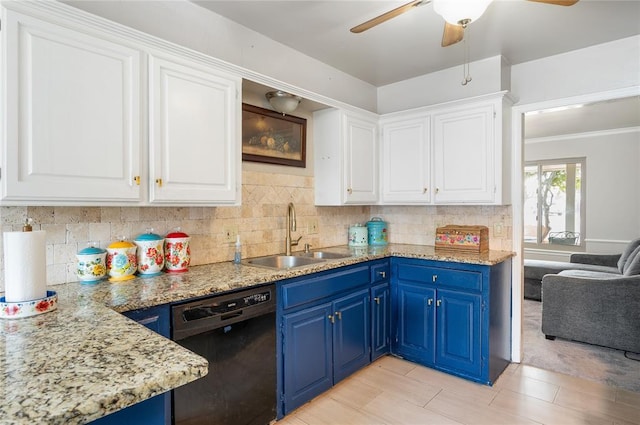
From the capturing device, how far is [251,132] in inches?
107

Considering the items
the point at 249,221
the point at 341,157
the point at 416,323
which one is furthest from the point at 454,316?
the point at 249,221

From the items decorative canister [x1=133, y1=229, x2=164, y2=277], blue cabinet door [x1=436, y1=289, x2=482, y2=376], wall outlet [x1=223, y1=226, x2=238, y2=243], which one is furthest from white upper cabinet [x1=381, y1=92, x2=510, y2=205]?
decorative canister [x1=133, y1=229, x2=164, y2=277]

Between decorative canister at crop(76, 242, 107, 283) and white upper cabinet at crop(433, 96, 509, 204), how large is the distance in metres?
2.54

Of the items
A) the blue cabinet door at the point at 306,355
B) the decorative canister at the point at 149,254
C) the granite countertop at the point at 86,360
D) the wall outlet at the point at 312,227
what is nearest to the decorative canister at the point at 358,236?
the wall outlet at the point at 312,227

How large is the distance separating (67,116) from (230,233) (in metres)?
1.24

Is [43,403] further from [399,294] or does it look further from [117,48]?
Result: [399,294]

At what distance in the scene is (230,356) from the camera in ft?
6.09

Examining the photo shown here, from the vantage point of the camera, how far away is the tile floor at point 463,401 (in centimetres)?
223

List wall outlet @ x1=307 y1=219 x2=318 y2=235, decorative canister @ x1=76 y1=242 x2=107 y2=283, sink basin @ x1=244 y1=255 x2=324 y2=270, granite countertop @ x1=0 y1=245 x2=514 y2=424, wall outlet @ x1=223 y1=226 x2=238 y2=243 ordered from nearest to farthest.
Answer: granite countertop @ x1=0 y1=245 x2=514 y2=424 < decorative canister @ x1=76 y1=242 x2=107 y2=283 < wall outlet @ x1=223 y1=226 x2=238 y2=243 < sink basin @ x1=244 y1=255 x2=324 y2=270 < wall outlet @ x1=307 y1=219 x2=318 y2=235

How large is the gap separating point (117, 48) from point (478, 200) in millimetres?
2645

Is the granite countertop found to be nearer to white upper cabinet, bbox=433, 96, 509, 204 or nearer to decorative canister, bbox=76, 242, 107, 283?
decorative canister, bbox=76, 242, 107, 283

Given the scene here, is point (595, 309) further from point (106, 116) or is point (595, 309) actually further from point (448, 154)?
point (106, 116)

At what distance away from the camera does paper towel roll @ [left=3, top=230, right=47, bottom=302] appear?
1.27 metres

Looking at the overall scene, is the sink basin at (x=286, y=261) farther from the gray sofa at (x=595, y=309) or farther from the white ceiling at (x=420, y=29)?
the gray sofa at (x=595, y=309)
